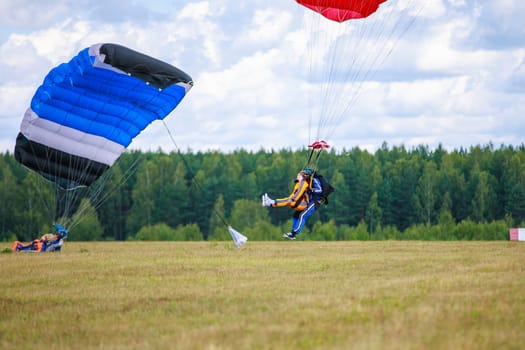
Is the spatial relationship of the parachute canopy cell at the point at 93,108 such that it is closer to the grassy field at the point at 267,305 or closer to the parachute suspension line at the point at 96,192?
the parachute suspension line at the point at 96,192

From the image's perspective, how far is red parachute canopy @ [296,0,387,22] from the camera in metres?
16.6

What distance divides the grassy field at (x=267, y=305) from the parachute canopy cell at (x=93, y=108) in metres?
3.05

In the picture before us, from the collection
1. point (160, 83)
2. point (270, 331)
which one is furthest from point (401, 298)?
point (160, 83)

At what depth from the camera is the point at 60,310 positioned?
13.5 meters

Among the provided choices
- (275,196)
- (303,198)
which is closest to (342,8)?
(303,198)

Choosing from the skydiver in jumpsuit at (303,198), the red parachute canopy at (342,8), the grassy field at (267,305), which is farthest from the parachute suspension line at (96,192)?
the red parachute canopy at (342,8)

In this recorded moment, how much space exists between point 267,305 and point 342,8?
7229 millimetres

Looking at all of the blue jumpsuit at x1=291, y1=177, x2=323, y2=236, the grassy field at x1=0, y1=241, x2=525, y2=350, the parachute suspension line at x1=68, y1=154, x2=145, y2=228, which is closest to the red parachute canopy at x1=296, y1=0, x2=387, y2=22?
the blue jumpsuit at x1=291, y1=177, x2=323, y2=236

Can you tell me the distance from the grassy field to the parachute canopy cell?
3.05m

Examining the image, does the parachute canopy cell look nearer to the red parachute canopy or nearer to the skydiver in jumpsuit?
the red parachute canopy

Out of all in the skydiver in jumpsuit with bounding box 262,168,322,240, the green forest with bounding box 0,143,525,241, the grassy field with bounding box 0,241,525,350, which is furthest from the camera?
the green forest with bounding box 0,143,525,241

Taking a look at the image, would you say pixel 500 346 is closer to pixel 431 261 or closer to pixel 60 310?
pixel 60 310

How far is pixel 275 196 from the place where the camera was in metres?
74.2

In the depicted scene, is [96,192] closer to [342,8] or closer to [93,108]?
[93,108]
